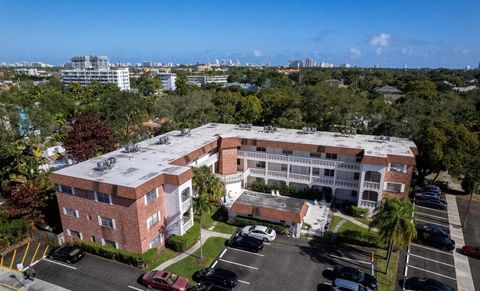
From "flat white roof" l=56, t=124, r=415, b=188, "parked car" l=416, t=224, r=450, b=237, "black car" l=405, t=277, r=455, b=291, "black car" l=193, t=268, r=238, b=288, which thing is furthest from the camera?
"parked car" l=416, t=224, r=450, b=237

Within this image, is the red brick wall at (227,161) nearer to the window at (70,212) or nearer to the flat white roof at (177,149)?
the flat white roof at (177,149)

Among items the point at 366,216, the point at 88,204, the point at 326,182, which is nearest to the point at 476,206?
the point at 366,216

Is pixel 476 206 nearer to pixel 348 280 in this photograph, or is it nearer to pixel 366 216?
pixel 366 216

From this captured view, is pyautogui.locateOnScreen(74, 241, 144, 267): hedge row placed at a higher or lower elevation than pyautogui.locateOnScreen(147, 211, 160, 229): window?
lower

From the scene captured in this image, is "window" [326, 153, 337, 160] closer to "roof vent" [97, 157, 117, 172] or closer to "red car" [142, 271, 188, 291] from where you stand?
"red car" [142, 271, 188, 291]

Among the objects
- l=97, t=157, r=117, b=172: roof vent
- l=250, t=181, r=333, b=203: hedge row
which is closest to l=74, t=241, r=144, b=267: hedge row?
l=97, t=157, r=117, b=172: roof vent

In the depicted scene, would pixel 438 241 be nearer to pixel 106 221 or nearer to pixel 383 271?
pixel 383 271

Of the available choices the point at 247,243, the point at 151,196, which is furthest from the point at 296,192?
the point at 151,196
